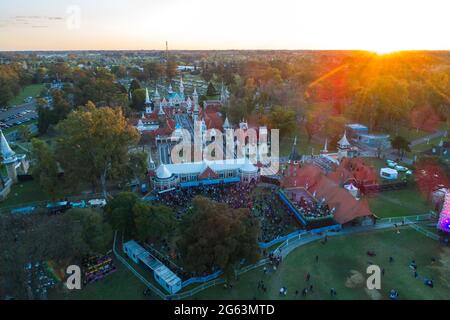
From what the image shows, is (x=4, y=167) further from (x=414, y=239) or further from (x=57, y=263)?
(x=414, y=239)

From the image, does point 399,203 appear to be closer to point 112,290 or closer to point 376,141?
point 376,141

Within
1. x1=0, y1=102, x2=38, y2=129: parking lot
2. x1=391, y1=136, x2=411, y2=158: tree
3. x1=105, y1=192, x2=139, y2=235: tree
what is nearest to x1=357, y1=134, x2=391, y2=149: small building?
x1=391, y1=136, x2=411, y2=158: tree

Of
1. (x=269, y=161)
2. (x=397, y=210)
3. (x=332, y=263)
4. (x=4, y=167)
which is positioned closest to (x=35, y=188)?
(x=4, y=167)

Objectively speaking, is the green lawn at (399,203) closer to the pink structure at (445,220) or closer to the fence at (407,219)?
the fence at (407,219)

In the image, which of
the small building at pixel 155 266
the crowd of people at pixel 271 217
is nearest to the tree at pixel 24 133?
the small building at pixel 155 266

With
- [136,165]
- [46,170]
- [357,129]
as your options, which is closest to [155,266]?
[136,165]

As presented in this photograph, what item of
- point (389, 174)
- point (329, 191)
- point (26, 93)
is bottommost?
point (389, 174)

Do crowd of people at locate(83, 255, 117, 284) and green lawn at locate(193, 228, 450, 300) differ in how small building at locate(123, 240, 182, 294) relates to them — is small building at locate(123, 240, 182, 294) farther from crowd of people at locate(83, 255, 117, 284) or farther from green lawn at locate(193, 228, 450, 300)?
green lawn at locate(193, 228, 450, 300)
